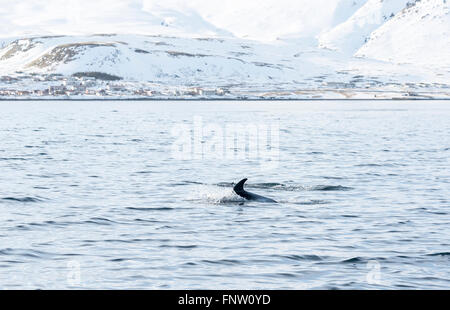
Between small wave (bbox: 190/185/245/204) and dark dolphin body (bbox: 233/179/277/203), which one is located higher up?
dark dolphin body (bbox: 233/179/277/203)

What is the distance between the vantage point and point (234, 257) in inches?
1036

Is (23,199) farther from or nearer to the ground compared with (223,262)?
farther from the ground

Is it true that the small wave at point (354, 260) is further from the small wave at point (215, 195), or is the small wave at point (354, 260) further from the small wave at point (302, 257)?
the small wave at point (215, 195)

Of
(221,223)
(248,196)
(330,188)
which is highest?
(248,196)

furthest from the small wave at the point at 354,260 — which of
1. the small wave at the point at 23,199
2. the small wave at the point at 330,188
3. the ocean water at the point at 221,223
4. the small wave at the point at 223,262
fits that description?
the small wave at the point at 330,188

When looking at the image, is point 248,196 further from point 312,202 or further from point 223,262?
point 223,262

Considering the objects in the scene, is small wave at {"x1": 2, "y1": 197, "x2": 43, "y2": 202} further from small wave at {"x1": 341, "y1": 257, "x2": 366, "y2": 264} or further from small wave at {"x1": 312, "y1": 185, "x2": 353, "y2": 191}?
small wave at {"x1": 341, "y1": 257, "x2": 366, "y2": 264}

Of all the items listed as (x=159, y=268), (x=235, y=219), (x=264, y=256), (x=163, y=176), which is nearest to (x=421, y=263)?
(x=264, y=256)

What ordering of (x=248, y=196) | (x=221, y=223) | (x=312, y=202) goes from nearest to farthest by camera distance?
(x=221, y=223)
(x=312, y=202)
(x=248, y=196)

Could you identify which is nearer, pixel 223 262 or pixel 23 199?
pixel 223 262

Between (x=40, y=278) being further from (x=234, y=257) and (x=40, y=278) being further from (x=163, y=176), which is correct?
(x=163, y=176)

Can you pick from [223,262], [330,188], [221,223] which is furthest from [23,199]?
[223,262]

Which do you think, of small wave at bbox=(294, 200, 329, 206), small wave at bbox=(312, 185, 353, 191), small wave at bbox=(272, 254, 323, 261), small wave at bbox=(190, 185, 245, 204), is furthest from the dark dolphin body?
small wave at bbox=(272, 254, 323, 261)
